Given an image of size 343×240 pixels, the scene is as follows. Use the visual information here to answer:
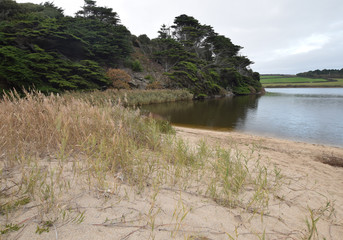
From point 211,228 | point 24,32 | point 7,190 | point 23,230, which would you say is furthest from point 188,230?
point 24,32

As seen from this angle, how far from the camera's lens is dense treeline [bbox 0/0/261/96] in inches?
561

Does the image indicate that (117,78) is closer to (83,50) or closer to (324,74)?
(83,50)

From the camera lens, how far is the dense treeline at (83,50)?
14.2 metres

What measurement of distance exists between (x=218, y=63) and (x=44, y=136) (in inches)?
1529

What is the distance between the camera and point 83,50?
2058 cm

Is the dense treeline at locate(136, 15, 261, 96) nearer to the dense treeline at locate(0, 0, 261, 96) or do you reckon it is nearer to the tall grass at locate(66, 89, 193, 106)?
the dense treeline at locate(0, 0, 261, 96)

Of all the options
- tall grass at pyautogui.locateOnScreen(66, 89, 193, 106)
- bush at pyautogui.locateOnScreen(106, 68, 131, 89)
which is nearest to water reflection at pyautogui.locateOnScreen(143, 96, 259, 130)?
tall grass at pyautogui.locateOnScreen(66, 89, 193, 106)

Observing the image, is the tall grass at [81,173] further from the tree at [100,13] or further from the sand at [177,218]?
the tree at [100,13]

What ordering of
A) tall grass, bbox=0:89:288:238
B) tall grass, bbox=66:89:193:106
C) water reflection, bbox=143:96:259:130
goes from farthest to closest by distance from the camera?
tall grass, bbox=66:89:193:106, water reflection, bbox=143:96:259:130, tall grass, bbox=0:89:288:238

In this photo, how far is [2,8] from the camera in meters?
→ 18.4

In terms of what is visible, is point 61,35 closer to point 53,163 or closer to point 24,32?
point 24,32

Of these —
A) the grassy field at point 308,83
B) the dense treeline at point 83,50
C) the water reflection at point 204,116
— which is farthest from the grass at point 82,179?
the grassy field at point 308,83

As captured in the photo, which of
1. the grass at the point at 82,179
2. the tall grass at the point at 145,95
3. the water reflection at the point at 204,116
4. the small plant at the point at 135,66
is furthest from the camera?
the small plant at the point at 135,66

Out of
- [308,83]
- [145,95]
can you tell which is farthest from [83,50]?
[308,83]
